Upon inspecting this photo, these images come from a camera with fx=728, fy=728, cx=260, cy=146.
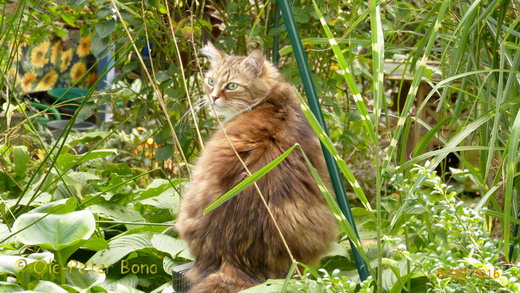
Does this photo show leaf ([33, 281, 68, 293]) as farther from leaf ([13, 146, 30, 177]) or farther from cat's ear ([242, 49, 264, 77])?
leaf ([13, 146, 30, 177])

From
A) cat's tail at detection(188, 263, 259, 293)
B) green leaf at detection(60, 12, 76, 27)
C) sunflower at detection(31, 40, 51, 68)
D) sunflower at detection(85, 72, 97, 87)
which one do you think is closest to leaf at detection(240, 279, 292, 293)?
cat's tail at detection(188, 263, 259, 293)

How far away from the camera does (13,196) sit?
9.84 feet

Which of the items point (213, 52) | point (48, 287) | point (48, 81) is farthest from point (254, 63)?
point (48, 81)

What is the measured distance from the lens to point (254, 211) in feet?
6.51

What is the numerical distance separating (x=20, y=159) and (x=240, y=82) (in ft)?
3.52

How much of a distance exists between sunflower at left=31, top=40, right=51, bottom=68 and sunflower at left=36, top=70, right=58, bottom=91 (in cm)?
20

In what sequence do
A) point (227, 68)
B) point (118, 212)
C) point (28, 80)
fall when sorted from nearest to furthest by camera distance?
point (227, 68) → point (118, 212) → point (28, 80)

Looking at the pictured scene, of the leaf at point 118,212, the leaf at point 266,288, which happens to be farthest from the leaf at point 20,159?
the leaf at point 266,288

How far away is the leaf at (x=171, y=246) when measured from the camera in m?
2.29

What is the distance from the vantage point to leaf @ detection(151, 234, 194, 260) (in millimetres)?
2295

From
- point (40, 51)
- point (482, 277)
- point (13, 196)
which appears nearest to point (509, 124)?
point (482, 277)

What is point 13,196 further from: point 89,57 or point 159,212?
point 89,57

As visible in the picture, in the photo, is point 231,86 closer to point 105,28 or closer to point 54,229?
point 105,28

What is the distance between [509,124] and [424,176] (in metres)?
0.56
